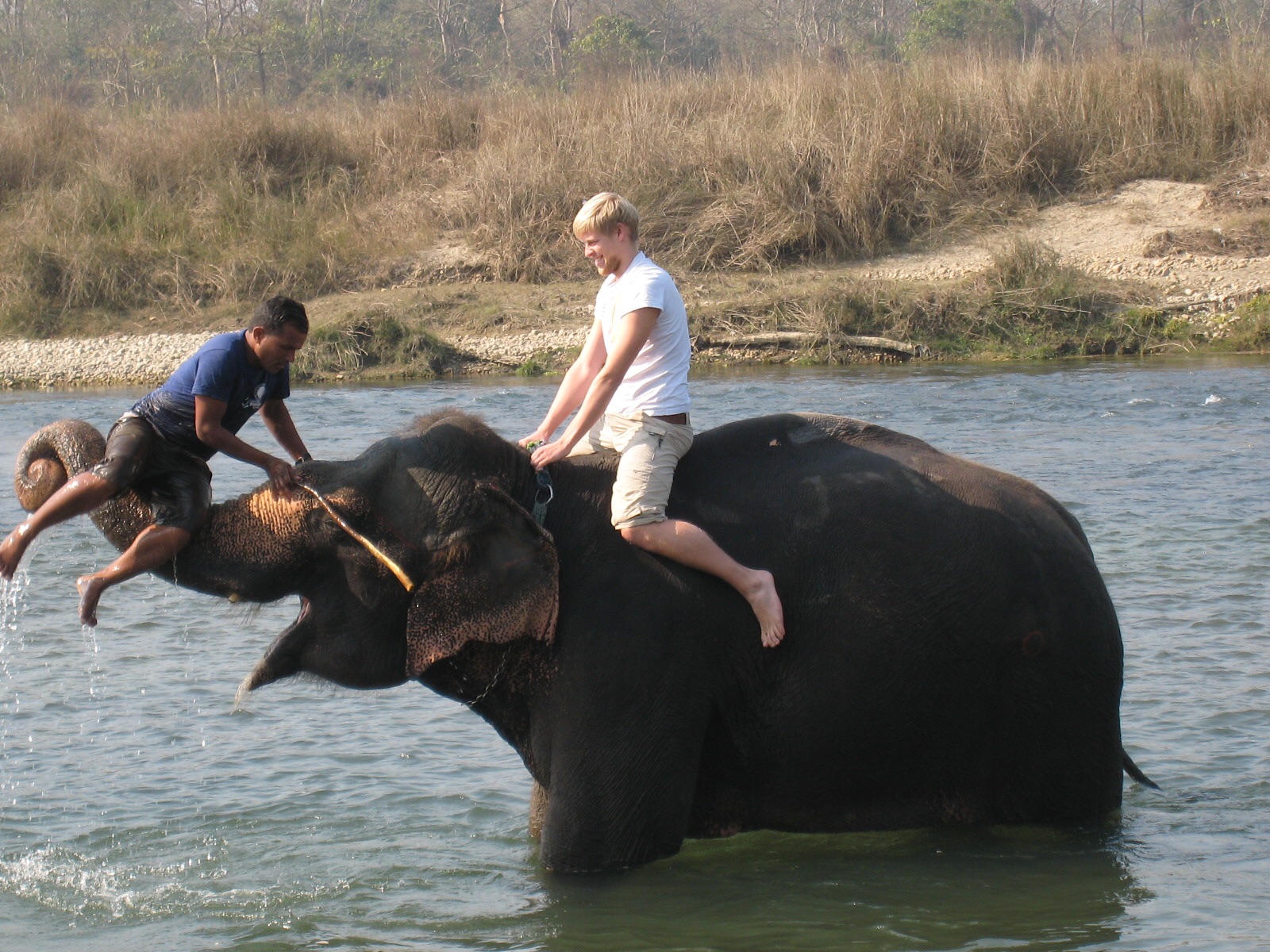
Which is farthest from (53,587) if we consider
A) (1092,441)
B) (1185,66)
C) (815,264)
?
(1185,66)

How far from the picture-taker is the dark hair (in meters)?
4.57

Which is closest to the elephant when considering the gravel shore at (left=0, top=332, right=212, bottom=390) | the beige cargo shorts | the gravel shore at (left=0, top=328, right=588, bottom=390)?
the beige cargo shorts

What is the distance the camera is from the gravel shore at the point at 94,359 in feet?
61.3

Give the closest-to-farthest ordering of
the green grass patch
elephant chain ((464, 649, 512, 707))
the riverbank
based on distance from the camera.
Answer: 1. elephant chain ((464, 649, 512, 707))
2. the riverbank
3. the green grass patch

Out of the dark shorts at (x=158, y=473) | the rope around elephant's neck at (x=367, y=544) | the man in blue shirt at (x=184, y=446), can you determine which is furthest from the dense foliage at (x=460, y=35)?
the rope around elephant's neck at (x=367, y=544)

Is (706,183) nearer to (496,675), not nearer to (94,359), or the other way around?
(94,359)

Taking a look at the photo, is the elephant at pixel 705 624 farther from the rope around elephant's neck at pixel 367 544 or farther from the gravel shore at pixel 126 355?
the gravel shore at pixel 126 355

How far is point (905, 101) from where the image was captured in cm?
2053

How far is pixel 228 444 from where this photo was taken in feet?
14.6

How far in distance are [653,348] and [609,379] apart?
0.74 ft

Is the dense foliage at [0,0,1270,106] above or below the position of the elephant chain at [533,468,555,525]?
above

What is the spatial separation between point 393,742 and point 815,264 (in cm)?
1410

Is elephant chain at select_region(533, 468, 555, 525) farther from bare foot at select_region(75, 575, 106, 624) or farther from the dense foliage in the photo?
the dense foliage

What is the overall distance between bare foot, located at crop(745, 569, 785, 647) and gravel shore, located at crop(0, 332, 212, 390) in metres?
15.1
